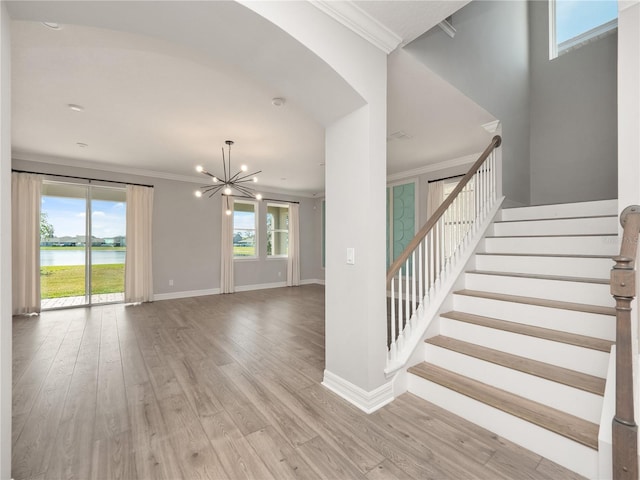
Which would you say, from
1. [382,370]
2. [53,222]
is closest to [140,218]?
[53,222]

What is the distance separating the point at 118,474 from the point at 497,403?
221 centimetres

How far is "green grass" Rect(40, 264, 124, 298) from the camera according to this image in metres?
5.02

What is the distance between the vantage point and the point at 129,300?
545cm

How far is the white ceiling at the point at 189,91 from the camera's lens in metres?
1.61

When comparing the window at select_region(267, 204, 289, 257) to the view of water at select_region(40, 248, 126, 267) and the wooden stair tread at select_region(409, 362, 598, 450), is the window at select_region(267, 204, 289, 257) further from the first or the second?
the wooden stair tread at select_region(409, 362, 598, 450)

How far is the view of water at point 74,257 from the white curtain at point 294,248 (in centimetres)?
Answer: 388

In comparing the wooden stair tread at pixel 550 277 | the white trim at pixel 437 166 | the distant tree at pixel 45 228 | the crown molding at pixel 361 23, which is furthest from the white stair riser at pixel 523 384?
the distant tree at pixel 45 228

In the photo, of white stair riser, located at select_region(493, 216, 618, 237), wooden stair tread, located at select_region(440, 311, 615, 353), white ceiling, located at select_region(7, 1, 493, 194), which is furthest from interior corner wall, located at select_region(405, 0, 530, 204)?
wooden stair tread, located at select_region(440, 311, 615, 353)

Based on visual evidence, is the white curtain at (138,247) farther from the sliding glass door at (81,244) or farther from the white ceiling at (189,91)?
the white ceiling at (189,91)

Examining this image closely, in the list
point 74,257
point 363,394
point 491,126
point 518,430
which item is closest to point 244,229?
point 74,257

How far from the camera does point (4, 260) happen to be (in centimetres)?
121

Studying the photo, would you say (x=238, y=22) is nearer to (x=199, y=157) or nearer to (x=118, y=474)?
(x=118, y=474)

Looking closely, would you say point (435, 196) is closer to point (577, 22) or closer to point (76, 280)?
point (577, 22)

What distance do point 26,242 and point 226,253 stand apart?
3358 mm
